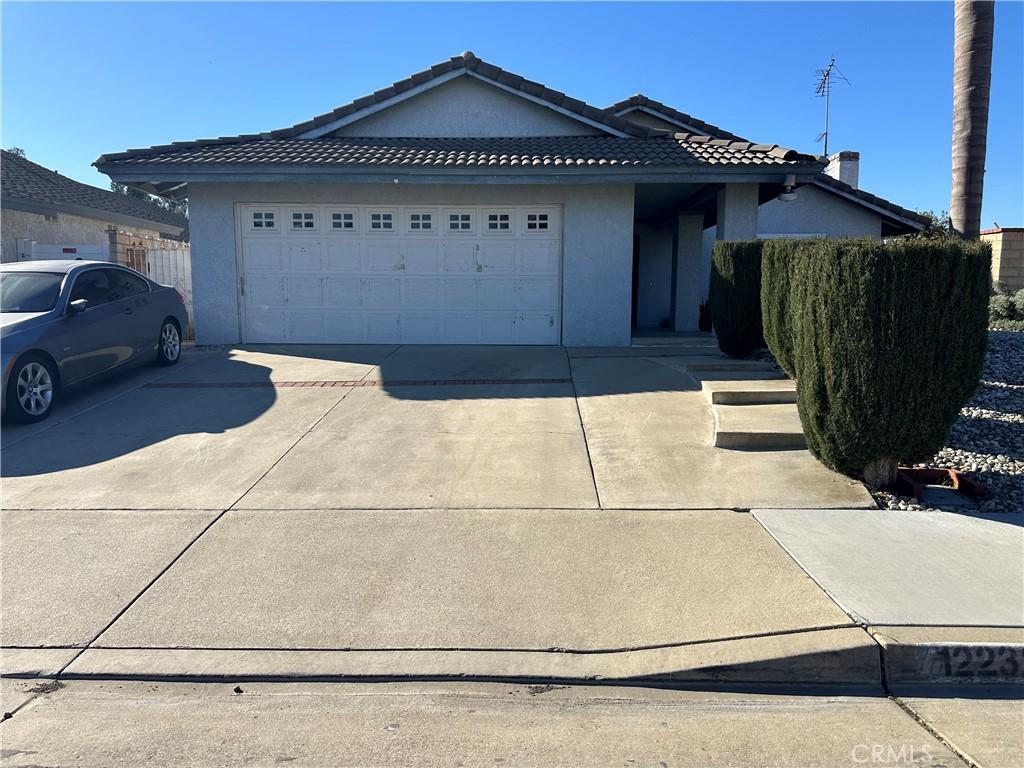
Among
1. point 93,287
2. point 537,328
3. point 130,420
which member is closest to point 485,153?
point 537,328

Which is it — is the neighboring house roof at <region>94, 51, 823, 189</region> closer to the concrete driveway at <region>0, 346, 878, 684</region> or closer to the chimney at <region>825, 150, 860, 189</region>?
the concrete driveway at <region>0, 346, 878, 684</region>

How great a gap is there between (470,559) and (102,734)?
223 cm

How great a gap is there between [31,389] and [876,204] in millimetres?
18200

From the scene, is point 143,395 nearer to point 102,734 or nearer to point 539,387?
point 539,387

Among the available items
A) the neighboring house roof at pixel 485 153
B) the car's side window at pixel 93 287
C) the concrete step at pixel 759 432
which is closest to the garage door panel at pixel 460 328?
the neighboring house roof at pixel 485 153

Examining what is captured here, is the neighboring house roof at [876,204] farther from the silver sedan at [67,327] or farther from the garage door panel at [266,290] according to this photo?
the silver sedan at [67,327]

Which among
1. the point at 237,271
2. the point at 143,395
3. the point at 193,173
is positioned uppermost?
the point at 193,173

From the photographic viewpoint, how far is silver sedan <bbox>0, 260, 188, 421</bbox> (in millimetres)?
7691

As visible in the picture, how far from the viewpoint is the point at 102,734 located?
3.22m

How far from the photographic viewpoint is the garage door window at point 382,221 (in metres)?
12.7

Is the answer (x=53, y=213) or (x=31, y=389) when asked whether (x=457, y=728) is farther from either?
(x=53, y=213)

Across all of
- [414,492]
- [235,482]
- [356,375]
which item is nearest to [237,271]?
[356,375]
